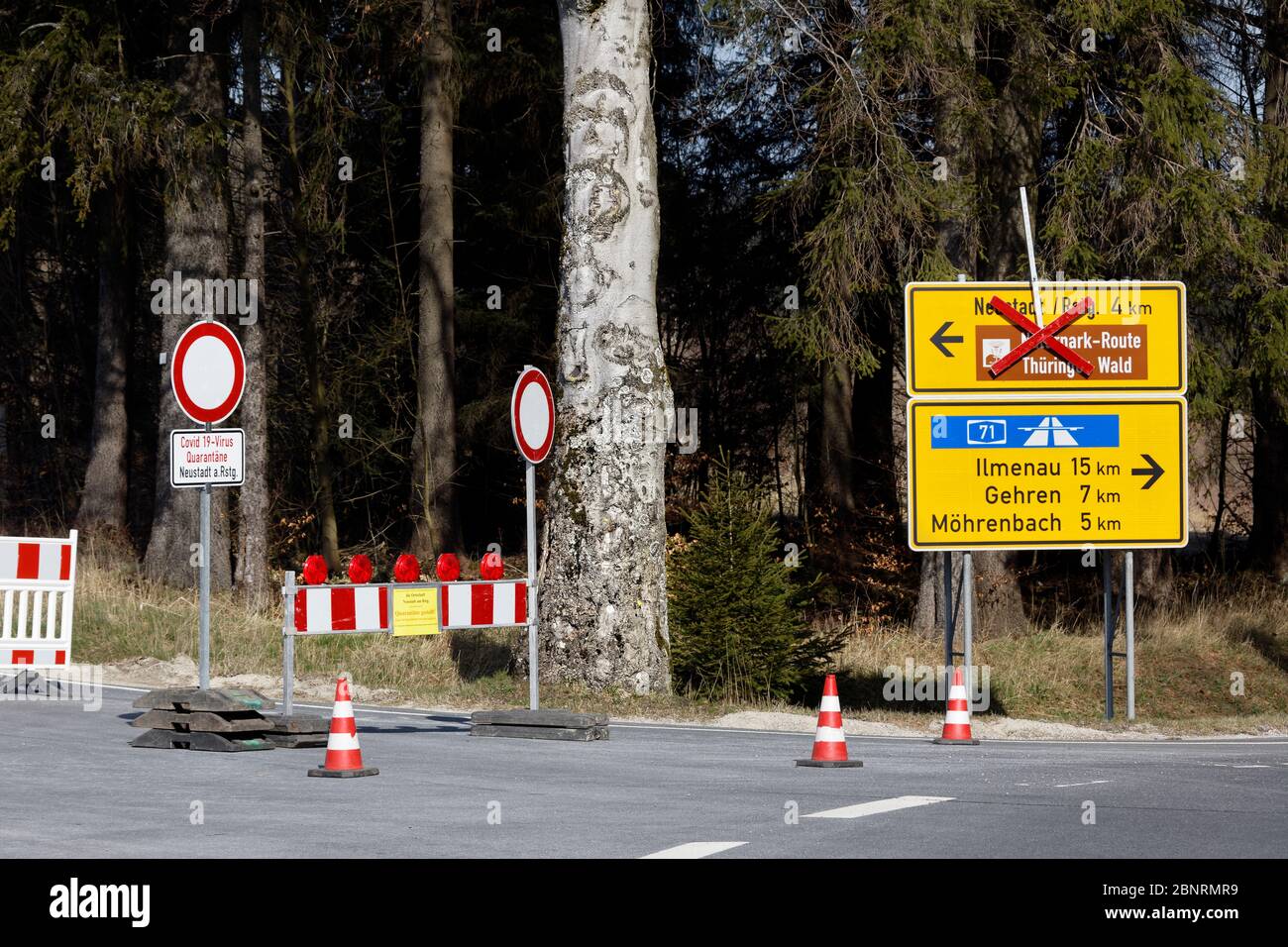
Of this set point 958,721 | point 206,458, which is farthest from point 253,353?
point 958,721

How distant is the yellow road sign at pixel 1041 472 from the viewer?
690 inches

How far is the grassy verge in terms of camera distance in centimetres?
1739

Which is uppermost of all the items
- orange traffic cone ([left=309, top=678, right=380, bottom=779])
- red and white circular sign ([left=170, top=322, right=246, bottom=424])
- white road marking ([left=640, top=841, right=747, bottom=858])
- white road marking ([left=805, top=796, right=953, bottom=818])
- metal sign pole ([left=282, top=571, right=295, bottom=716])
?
red and white circular sign ([left=170, top=322, right=246, bottom=424])

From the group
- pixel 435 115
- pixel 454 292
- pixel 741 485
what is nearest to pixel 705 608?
pixel 741 485

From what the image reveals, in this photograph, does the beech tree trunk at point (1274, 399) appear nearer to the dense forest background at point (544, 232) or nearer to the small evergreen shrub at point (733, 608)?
the dense forest background at point (544, 232)

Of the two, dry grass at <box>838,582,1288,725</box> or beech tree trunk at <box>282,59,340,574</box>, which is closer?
dry grass at <box>838,582,1288,725</box>

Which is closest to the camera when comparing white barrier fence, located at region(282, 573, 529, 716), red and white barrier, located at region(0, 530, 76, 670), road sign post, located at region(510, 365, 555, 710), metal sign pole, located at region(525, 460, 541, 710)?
white barrier fence, located at region(282, 573, 529, 716)

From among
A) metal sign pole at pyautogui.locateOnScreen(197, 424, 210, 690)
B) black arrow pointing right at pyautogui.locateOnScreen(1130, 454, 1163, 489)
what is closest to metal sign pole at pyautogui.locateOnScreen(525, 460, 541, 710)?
metal sign pole at pyautogui.locateOnScreen(197, 424, 210, 690)

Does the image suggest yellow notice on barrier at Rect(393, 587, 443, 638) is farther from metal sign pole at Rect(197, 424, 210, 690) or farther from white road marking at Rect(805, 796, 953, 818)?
white road marking at Rect(805, 796, 953, 818)

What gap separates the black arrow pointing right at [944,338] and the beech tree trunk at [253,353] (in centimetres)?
1363

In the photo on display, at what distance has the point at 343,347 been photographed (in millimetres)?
36281

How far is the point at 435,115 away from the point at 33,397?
51.8ft

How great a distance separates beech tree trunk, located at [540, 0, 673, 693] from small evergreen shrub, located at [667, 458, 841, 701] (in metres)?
1.49

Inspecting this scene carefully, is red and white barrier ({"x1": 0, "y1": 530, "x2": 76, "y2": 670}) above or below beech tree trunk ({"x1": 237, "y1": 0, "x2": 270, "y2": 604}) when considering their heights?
below
